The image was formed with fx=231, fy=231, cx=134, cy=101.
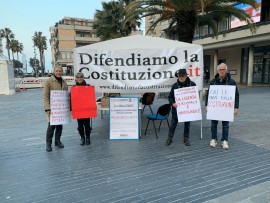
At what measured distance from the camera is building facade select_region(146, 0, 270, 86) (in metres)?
19.1

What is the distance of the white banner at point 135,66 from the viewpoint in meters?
5.30

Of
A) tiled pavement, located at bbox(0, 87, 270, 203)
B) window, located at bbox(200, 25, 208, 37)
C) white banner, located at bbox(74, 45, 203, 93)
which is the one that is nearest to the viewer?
tiled pavement, located at bbox(0, 87, 270, 203)

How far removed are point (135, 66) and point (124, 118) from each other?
1.28 metres

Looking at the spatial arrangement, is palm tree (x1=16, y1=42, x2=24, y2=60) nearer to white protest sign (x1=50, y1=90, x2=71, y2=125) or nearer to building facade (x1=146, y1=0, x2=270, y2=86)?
building facade (x1=146, y1=0, x2=270, y2=86)

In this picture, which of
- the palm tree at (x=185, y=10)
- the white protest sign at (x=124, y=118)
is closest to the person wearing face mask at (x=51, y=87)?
the white protest sign at (x=124, y=118)

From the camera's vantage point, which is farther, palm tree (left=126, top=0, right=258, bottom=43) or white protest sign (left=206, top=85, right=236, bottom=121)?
palm tree (left=126, top=0, right=258, bottom=43)

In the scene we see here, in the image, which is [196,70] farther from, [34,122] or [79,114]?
[34,122]

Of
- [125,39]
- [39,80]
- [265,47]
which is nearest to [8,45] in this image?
[39,80]

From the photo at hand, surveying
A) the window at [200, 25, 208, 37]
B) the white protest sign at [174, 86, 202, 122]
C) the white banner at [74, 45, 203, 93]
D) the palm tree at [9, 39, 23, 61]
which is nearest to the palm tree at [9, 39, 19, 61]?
the palm tree at [9, 39, 23, 61]

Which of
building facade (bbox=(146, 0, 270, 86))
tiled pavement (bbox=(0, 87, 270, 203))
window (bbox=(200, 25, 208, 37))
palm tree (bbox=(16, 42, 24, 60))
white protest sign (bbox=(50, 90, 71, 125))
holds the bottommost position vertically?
tiled pavement (bbox=(0, 87, 270, 203))

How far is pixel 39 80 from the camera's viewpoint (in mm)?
29094

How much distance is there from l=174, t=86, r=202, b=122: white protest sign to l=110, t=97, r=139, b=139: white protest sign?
1037 mm

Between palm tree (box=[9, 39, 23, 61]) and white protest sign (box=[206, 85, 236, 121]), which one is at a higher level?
palm tree (box=[9, 39, 23, 61])

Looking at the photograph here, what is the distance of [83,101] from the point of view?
16.5ft
